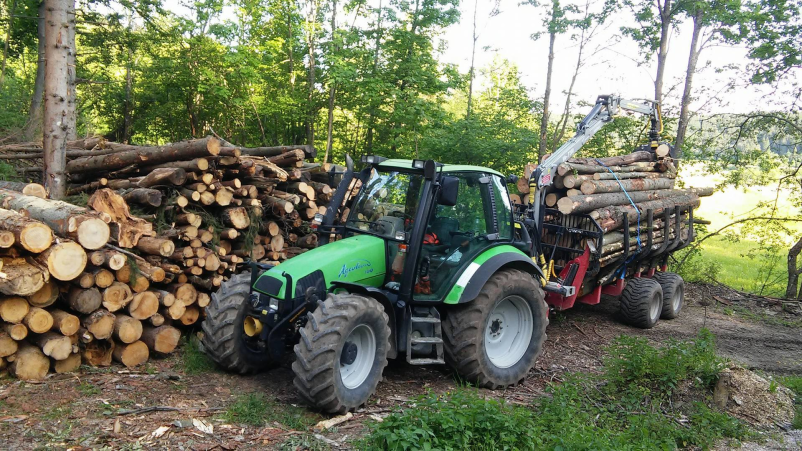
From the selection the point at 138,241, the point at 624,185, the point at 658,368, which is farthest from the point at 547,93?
the point at 138,241

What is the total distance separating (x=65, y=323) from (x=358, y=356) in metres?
2.72

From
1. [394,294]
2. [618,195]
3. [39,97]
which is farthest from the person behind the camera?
[39,97]

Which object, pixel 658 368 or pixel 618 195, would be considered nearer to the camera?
pixel 658 368

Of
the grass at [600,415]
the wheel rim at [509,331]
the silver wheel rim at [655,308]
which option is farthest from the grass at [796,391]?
the wheel rim at [509,331]

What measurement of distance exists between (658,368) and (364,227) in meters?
3.27

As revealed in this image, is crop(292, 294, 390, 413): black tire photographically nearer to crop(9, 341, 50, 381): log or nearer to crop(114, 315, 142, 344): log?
crop(114, 315, 142, 344): log

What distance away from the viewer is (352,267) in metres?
5.05

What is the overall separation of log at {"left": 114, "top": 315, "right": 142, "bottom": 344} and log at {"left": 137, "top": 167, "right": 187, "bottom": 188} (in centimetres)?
173

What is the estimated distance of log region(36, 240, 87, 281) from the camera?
4855 millimetres

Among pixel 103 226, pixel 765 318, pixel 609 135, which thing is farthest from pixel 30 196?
pixel 609 135

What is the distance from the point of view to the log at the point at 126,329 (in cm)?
540

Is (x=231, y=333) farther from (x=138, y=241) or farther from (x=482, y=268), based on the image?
(x=482, y=268)

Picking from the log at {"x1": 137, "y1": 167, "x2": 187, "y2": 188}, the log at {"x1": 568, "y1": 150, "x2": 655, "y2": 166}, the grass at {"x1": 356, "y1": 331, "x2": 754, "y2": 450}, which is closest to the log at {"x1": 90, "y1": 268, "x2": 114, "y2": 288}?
the log at {"x1": 137, "y1": 167, "x2": 187, "y2": 188}

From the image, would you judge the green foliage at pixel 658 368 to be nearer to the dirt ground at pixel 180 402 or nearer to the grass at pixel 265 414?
the dirt ground at pixel 180 402
